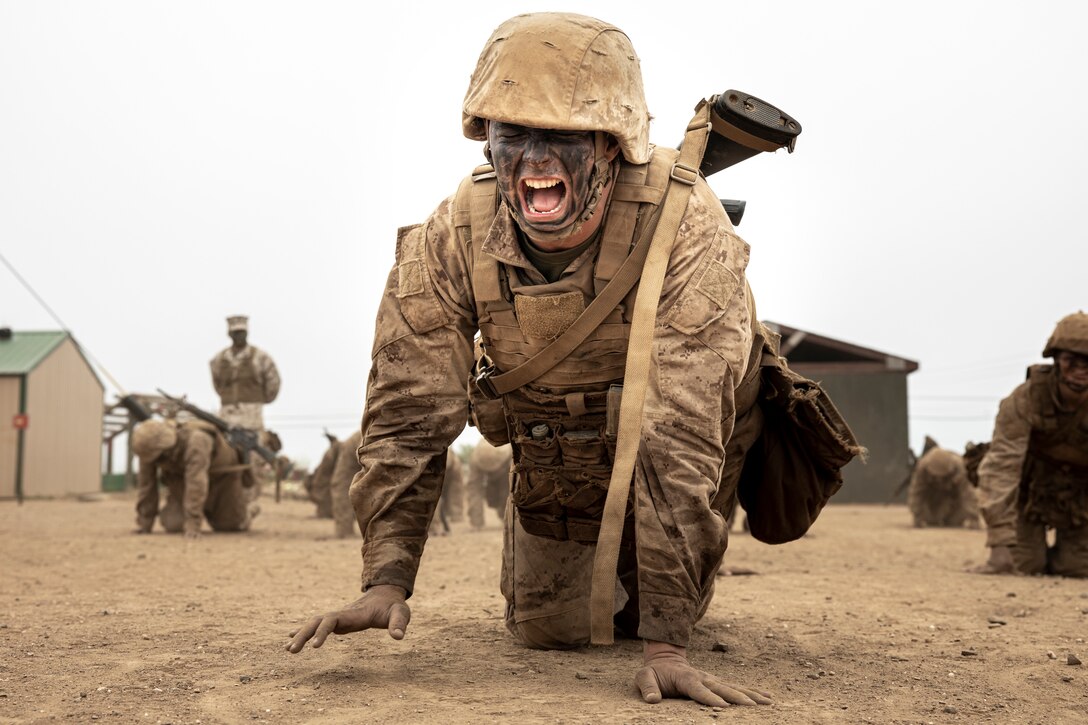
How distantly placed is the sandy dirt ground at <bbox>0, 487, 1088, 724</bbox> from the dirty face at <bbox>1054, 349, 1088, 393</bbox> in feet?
4.62

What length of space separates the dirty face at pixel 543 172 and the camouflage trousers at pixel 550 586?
5.38 ft

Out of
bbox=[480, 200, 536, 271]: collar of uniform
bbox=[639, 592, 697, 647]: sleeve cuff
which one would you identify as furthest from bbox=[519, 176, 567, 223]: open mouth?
bbox=[639, 592, 697, 647]: sleeve cuff

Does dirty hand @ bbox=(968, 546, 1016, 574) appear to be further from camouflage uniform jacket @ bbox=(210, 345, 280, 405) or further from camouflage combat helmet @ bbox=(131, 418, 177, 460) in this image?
camouflage uniform jacket @ bbox=(210, 345, 280, 405)

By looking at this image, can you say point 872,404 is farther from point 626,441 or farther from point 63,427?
point 626,441

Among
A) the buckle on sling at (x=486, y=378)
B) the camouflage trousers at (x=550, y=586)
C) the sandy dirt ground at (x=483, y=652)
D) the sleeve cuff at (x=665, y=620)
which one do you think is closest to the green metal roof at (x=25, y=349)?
the sandy dirt ground at (x=483, y=652)

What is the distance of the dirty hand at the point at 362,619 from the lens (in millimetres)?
3617

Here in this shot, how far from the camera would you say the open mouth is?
383cm

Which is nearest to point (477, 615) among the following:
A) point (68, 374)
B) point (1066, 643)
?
point (1066, 643)

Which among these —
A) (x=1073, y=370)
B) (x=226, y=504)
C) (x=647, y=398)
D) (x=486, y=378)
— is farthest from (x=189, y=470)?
(x=647, y=398)

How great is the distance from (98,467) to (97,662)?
79.0ft

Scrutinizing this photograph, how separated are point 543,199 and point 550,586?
72.2 inches

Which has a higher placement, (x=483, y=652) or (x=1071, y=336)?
(x=1071, y=336)

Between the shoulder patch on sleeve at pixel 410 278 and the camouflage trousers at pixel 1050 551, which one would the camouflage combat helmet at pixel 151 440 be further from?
the shoulder patch on sleeve at pixel 410 278

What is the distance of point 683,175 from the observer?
4.12 m
